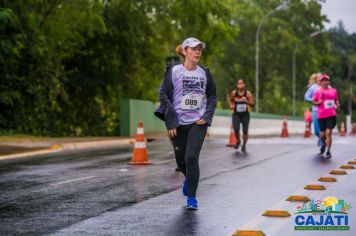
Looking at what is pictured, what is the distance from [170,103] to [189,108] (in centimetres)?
23

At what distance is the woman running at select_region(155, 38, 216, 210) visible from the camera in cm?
891

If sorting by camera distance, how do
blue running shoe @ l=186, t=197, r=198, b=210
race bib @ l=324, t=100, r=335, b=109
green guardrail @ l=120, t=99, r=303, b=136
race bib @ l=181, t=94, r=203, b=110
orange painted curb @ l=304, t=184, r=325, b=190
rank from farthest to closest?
1. green guardrail @ l=120, t=99, r=303, b=136
2. race bib @ l=324, t=100, r=335, b=109
3. orange painted curb @ l=304, t=184, r=325, b=190
4. race bib @ l=181, t=94, r=203, b=110
5. blue running shoe @ l=186, t=197, r=198, b=210

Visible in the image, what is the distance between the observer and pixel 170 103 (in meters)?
8.98

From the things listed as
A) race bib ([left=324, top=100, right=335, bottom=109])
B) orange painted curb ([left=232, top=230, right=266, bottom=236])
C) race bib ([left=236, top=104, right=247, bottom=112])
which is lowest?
orange painted curb ([left=232, top=230, right=266, bottom=236])

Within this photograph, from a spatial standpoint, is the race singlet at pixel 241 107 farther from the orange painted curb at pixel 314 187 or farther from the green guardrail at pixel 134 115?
the green guardrail at pixel 134 115

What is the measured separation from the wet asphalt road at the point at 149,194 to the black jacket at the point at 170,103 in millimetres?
1022

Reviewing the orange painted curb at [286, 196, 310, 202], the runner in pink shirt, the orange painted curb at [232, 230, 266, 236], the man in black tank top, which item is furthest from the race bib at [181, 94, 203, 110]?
the man in black tank top

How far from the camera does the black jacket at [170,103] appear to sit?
8.91 m

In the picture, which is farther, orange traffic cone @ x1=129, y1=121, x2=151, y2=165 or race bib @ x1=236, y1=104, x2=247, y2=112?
race bib @ x1=236, y1=104, x2=247, y2=112

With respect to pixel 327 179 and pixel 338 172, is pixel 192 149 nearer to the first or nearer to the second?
pixel 327 179

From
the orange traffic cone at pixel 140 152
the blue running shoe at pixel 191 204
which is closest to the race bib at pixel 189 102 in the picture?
the blue running shoe at pixel 191 204

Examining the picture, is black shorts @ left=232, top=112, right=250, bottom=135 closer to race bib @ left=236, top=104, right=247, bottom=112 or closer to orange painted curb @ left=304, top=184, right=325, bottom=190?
race bib @ left=236, top=104, right=247, bottom=112

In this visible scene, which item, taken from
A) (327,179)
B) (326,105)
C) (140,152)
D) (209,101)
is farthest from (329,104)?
(209,101)

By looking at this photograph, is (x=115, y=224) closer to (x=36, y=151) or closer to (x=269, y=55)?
(x=36, y=151)
